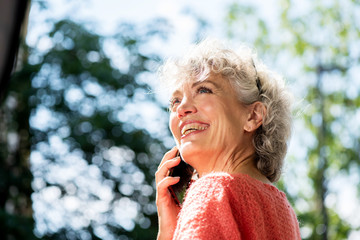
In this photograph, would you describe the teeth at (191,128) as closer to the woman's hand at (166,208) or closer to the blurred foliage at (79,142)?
the woman's hand at (166,208)

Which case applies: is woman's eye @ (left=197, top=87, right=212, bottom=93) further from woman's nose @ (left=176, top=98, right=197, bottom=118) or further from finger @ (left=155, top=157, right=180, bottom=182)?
finger @ (left=155, top=157, right=180, bottom=182)

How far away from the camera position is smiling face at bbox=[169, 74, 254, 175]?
5.51ft

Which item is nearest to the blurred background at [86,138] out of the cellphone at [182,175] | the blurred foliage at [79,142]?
the blurred foliage at [79,142]

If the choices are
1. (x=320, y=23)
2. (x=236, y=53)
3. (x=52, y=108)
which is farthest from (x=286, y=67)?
(x=236, y=53)

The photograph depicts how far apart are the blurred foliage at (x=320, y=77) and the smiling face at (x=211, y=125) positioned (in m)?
9.77

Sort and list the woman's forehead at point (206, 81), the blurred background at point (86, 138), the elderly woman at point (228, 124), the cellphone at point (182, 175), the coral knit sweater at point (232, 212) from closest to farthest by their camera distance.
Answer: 1. the coral knit sweater at point (232, 212)
2. the elderly woman at point (228, 124)
3. the woman's forehead at point (206, 81)
4. the cellphone at point (182, 175)
5. the blurred background at point (86, 138)

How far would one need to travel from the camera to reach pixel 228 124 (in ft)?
5.58

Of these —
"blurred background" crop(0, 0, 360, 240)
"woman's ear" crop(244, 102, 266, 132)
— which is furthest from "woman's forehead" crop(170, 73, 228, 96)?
"blurred background" crop(0, 0, 360, 240)

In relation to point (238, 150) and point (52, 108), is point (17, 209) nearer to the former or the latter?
→ point (52, 108)

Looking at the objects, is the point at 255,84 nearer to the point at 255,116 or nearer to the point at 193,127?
the point at 255,116

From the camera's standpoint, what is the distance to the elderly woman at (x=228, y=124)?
5.41 feet

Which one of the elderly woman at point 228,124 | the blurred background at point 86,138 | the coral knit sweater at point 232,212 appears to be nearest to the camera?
the coral knit sweater at point 232,212

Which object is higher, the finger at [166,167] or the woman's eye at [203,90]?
the woman's eye at [203,90]

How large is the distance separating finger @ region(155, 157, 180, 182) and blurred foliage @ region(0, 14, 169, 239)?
6865mm
